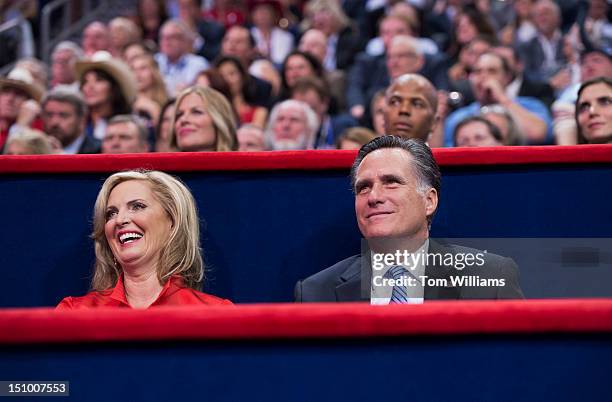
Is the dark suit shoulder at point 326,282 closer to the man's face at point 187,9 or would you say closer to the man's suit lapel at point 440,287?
the man's suit lapel at point 440,287

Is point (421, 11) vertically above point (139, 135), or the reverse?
point (421, 11)

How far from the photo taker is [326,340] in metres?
1.60

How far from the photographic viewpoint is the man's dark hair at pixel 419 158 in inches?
104

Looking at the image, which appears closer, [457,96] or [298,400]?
[298,400]

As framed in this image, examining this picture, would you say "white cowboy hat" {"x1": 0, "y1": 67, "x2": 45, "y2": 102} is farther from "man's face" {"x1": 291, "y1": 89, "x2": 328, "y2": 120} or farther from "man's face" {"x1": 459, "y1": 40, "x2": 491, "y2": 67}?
"man's face" {"x1": 459, "y1": 40, "x2": 491, "y2": 67}

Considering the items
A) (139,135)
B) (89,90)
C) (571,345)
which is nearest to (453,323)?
(571,345)

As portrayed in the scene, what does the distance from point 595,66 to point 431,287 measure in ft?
10.4

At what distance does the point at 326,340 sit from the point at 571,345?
1.21ft

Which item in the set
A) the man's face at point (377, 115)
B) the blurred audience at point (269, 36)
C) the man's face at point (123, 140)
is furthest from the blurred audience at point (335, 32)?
the man's face at point (123, 140)

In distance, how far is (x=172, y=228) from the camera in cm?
276

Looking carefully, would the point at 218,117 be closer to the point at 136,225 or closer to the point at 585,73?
the point at 136,225

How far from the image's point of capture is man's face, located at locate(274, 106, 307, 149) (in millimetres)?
4801

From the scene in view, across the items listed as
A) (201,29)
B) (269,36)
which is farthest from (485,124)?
(201,29)

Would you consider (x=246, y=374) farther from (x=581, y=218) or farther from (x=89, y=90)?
(x=89, y=90)
